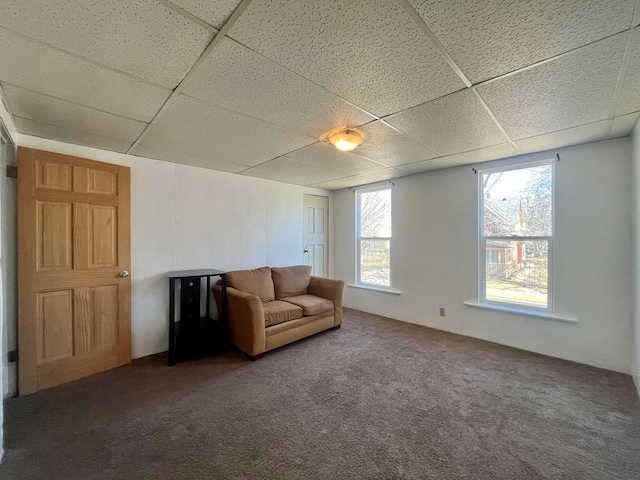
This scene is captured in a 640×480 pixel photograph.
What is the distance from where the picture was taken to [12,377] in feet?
7.13

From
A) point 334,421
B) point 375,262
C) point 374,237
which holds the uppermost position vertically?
point 374,237

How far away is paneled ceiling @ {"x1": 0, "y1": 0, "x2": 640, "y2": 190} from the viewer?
1.12 metres

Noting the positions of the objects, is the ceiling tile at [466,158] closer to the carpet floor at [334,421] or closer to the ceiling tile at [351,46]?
the ceiling tile at [351,46]

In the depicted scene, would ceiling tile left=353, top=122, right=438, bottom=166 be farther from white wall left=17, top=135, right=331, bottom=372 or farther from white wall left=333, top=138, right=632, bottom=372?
white wall left=17, top=135, right=331, bottom=372

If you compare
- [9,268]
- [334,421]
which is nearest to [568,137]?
[334,421]

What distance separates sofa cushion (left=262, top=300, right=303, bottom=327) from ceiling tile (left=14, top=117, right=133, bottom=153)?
227cm

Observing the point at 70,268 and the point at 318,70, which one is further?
the point at 70,268

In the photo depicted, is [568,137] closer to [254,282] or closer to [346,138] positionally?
[346,138]

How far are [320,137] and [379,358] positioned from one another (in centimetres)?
241

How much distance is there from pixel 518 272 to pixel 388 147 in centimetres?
221

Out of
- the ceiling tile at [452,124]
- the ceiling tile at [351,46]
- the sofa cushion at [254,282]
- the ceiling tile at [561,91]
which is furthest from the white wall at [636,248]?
the sofa cushion at [254,282]

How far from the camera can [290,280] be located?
3.93 metres

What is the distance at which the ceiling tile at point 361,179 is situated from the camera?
3899 millimetres

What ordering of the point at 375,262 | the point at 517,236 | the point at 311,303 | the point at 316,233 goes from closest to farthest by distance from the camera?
the point at 517,236 < the point at 311,303 < the point at 375,262 < the point at 316,233
